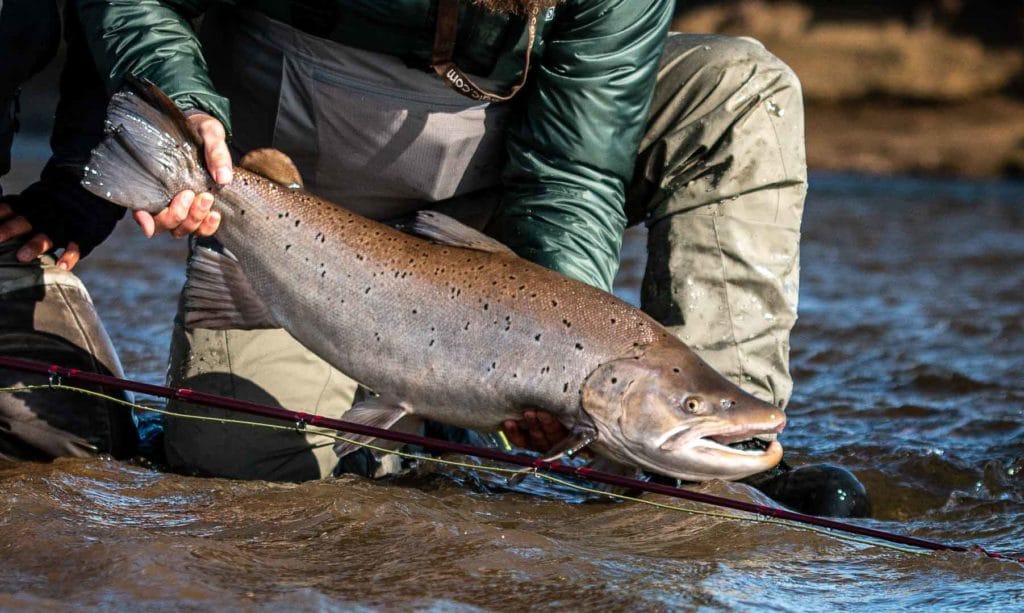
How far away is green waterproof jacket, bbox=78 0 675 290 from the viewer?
126 inches

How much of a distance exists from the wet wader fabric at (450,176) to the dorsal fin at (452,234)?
2.08 feet

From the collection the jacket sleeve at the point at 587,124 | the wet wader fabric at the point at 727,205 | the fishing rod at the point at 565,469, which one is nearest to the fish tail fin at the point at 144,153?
the fishing rod at the point at 565,469

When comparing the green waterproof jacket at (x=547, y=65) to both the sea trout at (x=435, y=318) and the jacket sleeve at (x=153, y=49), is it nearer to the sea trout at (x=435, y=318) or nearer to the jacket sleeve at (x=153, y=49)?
the jacket sleeve at (x=153, y=49)

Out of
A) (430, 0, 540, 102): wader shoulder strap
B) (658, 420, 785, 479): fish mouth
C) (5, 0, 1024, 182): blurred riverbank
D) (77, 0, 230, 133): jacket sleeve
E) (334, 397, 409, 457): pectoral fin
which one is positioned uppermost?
(5, 0, 1024, 182): blurred riverbank

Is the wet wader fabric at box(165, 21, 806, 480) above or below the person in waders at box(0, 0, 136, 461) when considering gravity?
above

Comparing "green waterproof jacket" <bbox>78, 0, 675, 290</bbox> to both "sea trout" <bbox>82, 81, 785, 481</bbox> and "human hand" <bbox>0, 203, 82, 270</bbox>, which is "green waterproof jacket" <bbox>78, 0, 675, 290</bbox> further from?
"human hand" <bbox>0, 203, 82, 270</bbox>

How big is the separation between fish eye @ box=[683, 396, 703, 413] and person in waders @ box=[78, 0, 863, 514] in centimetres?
56

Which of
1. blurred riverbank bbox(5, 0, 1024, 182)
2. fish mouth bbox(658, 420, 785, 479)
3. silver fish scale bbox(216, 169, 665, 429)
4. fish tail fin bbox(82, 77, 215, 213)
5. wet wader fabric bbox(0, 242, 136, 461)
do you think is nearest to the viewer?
fish mouth bbox(658, 420, 785, 479)

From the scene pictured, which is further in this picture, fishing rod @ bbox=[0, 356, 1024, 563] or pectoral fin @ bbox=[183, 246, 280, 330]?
pectoral fin @ bbox=[183, 246, 280, 330]

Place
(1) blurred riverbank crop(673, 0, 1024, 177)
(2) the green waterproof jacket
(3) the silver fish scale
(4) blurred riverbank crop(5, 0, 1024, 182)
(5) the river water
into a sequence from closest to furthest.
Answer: (5) the river water < (3) the silver fish scale < (2) the green waterproof jacket < (4) blurred riverbank crop(5, 0, 1024, 182) < (1) blurred riverbank crop(673, 0, 1024, 177)

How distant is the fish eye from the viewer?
2.63 m

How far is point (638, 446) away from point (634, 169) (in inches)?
48.0

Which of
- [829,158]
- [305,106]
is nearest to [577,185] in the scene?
[305,106]

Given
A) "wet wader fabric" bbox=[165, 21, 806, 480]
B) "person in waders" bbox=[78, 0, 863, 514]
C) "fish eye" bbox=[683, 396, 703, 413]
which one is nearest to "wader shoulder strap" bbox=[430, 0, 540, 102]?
"person in waders" bbox=[78, 0, 863, 514]
